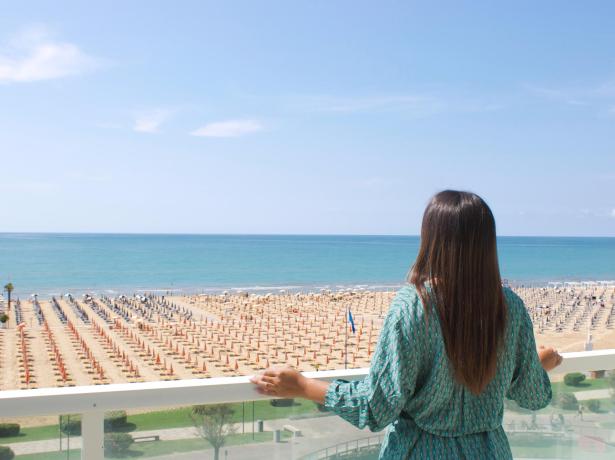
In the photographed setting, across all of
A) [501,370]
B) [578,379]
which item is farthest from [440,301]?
[578,379]

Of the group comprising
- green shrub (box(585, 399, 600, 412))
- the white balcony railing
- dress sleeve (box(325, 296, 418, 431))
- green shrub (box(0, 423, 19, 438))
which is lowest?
green shrub (box(585, 399, 600, 412))

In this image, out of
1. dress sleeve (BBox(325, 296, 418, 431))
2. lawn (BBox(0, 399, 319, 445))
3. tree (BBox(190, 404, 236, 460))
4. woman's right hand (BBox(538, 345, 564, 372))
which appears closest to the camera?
dress sleeve (BBox(325, 296, 418, 431))

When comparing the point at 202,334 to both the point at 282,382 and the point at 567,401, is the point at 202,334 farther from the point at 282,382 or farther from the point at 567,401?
the point at 282,382

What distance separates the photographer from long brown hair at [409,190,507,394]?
0.96 metres

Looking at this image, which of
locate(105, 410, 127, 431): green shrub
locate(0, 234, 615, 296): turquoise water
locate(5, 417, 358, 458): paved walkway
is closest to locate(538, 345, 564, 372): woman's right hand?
locate(5, 417, 358, 458): paved walkway

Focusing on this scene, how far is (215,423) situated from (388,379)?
1.81ft

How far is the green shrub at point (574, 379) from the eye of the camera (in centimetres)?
170

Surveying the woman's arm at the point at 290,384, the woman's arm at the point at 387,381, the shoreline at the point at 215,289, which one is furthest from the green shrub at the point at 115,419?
the shoreline at the point at 215,289

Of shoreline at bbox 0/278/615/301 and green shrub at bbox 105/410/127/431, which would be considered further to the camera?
shoreline at bbox 0/278/615/301

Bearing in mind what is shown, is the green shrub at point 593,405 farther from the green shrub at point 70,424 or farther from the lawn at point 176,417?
the green shrub at point 70,424

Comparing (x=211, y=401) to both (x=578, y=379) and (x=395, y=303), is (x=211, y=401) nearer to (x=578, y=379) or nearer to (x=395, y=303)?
(x=395, y=303)

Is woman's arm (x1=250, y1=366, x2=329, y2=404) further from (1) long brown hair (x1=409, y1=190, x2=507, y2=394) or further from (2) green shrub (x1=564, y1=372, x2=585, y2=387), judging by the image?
(2) green shrub (x1=564, y1=372, x2=585, y2=387)

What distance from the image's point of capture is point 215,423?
1.37 m

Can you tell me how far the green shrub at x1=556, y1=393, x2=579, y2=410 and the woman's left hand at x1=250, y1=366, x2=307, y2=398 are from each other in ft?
2.89
